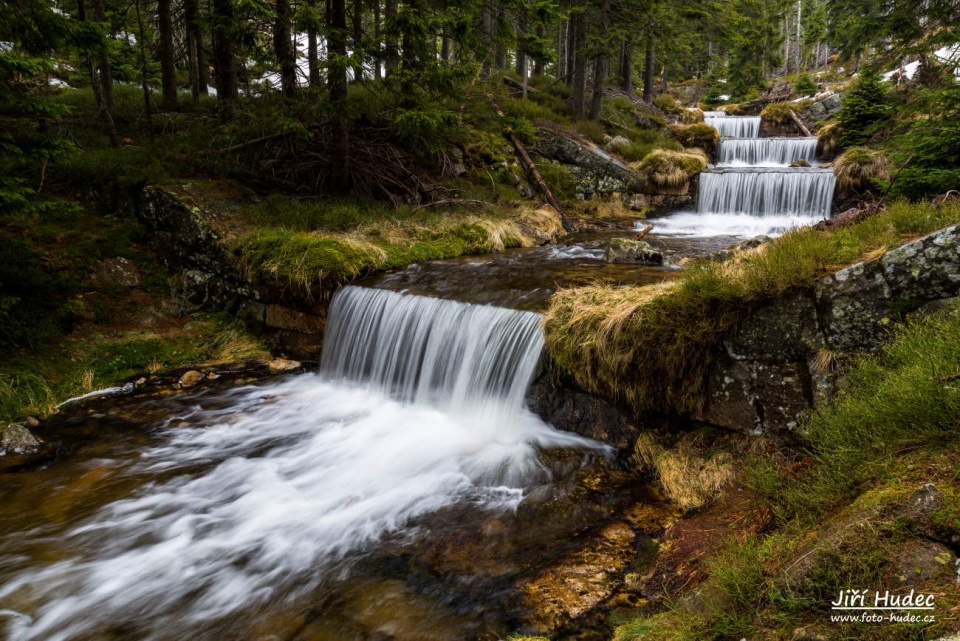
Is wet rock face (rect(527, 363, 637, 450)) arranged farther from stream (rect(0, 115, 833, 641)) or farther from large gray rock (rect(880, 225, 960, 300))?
large gray rock (rect(880, 225, 960, 300))

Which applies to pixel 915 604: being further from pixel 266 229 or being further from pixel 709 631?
pixel 266 229

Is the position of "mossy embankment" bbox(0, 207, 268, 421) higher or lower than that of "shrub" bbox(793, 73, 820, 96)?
lower

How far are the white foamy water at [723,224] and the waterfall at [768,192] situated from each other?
257 mm

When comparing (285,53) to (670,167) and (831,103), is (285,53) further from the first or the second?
(831,103)

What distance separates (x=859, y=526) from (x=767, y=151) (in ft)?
63.5

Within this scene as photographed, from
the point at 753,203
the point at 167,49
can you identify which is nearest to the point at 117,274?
the point at 167,49

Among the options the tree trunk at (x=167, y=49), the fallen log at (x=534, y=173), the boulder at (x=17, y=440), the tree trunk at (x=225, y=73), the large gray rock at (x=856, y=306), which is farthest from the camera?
the fallen log at (x=534, y=173)

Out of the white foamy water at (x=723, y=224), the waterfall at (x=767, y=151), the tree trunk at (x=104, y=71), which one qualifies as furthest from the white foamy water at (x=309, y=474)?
the waterfall at (x=767, y=151)

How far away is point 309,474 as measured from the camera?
5570 millimetres

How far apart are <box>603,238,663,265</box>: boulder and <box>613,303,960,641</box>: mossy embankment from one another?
506cm

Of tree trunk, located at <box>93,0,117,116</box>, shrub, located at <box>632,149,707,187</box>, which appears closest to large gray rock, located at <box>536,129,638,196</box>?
shrub, located at <box>632,149,707,187</box>

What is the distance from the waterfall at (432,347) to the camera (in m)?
6.16

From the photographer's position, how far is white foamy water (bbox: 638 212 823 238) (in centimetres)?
1221

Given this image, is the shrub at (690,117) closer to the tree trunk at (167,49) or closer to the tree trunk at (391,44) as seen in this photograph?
the tree trunk at (391,44)
